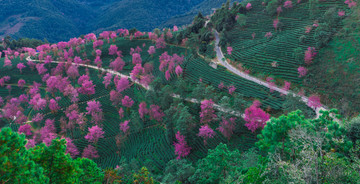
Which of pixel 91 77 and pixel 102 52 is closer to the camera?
pixel 91 77

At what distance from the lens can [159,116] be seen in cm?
4253

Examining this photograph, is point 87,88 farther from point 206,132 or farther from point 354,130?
point 354,130

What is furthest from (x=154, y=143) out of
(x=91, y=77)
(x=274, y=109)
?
(x=91, y=77)

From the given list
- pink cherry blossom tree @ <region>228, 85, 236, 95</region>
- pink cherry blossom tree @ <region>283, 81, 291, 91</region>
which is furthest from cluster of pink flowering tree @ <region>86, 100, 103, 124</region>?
pink cherry blossom tree @ <region>283, 81, 291, 91</region>

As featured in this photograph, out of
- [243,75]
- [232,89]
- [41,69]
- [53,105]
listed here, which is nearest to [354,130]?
[232,89]

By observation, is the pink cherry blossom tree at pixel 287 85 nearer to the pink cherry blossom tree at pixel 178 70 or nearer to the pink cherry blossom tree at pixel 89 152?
the pink cherry blossom tree at pixel 178 70

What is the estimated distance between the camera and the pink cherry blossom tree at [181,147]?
35.4 metres

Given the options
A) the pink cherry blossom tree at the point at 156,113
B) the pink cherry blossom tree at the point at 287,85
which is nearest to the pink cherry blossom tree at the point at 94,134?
the pink cherry blossom tree at the point at 156,113

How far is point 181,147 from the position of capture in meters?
35.4

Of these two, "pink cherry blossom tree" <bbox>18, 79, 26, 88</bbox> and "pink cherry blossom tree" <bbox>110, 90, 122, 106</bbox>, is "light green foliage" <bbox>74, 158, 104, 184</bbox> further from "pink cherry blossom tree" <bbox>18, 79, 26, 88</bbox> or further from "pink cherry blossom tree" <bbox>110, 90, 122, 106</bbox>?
"pink cherry blossom tree" <bbox>18, 79, 26, 88</bbox>

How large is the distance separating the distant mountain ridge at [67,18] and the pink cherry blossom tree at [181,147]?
12109cm

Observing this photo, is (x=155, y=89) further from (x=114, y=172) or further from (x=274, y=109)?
(x=114, y=172)

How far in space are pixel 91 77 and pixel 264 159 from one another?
59.9m

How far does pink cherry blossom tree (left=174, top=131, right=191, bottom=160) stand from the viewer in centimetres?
3538
